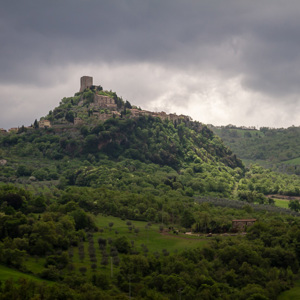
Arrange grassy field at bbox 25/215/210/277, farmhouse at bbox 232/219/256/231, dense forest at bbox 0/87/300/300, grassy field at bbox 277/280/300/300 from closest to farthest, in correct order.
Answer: dense forest at bbox 0/87/300/300 → grassy field at bbox 277/280/300/300 → grassy field at bbox 25/215/210/277 → farmhouse at bbox 232/219/256/231

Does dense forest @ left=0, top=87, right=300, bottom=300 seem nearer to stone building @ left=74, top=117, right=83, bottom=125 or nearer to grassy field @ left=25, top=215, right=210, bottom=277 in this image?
grassy field @ left=25, top=215, right=210, bottom=277

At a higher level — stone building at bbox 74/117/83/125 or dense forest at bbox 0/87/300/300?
stone building at bbox 74/117/83/125

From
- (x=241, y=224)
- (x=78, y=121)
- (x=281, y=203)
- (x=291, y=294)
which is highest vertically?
(x=78, y=121)

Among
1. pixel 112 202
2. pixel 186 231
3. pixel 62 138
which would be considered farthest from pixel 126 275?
pixel 62 138

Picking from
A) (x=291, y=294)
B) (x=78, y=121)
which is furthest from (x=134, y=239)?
(x=78, y=121)

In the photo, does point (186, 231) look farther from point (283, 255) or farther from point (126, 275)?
point (126, 275)

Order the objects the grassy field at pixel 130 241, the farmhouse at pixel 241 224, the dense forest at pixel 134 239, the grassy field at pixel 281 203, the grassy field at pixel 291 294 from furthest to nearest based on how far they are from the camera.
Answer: the grassy field at pixel 281 203 → the farmhouse at pixel 241 224 → the grassy field at pixel 130 241 → the grassy field at pixel 291 294 → the dense forest at pixel 134 239

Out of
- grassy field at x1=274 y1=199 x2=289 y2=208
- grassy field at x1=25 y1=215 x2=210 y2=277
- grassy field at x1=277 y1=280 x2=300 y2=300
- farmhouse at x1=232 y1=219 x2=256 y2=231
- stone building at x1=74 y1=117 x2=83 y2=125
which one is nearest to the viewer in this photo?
grassy field at x1=277 y1=280 x2=300 y2=300

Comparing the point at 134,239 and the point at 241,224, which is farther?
the point at 241,224

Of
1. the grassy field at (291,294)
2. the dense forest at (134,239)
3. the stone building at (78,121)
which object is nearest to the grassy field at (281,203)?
the dense forest at (134,239)

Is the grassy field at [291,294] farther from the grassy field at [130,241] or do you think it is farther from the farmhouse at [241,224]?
the farmhouse at [241,224]

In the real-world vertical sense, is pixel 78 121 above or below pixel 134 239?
above

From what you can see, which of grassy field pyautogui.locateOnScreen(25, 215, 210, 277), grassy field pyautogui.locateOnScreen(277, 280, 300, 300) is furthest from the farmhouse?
grassy field pyautogui.locateOnScreen(277, 280, 300, 300)

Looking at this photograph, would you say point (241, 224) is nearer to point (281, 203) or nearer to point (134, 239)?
point (134, 239)
